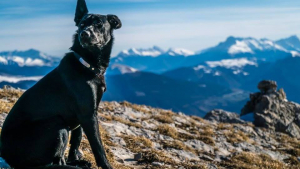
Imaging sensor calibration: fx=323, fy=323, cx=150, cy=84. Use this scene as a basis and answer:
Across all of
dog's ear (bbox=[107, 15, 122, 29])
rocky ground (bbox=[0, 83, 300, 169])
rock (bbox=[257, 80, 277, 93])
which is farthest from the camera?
rock (bbox=[257, 80, 277, 93])

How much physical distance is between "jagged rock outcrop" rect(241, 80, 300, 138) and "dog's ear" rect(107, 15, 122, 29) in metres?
20.7

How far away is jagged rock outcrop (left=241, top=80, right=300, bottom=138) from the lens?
85.4ft

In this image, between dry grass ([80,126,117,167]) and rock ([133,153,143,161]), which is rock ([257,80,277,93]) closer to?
dry grass ([80,126,117,167])

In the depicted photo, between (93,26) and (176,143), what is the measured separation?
8395 mm

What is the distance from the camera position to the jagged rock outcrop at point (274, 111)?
2602 cm

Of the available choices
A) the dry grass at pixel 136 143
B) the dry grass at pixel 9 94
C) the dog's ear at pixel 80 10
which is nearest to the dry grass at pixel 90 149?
the dry grass at pixel 136 143

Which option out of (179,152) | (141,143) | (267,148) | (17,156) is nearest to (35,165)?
(17,156)

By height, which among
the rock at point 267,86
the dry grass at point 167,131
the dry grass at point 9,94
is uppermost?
the rock at point 267,86

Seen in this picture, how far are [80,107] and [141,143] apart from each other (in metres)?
6.71

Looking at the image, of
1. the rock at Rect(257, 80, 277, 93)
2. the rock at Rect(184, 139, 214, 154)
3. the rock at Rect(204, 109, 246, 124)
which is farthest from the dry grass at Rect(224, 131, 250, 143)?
the rock at Rect(257, 80, 277, 93)

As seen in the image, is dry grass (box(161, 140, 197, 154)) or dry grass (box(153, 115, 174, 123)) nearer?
dry grass (box(161, 140, 197, 154))

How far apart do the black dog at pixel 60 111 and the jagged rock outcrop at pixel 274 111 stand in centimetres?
2133

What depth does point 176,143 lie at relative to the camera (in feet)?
46.1

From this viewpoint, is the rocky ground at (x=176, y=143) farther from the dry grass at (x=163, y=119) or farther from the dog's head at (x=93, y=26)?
the dog's head at (x=93, y=26)
